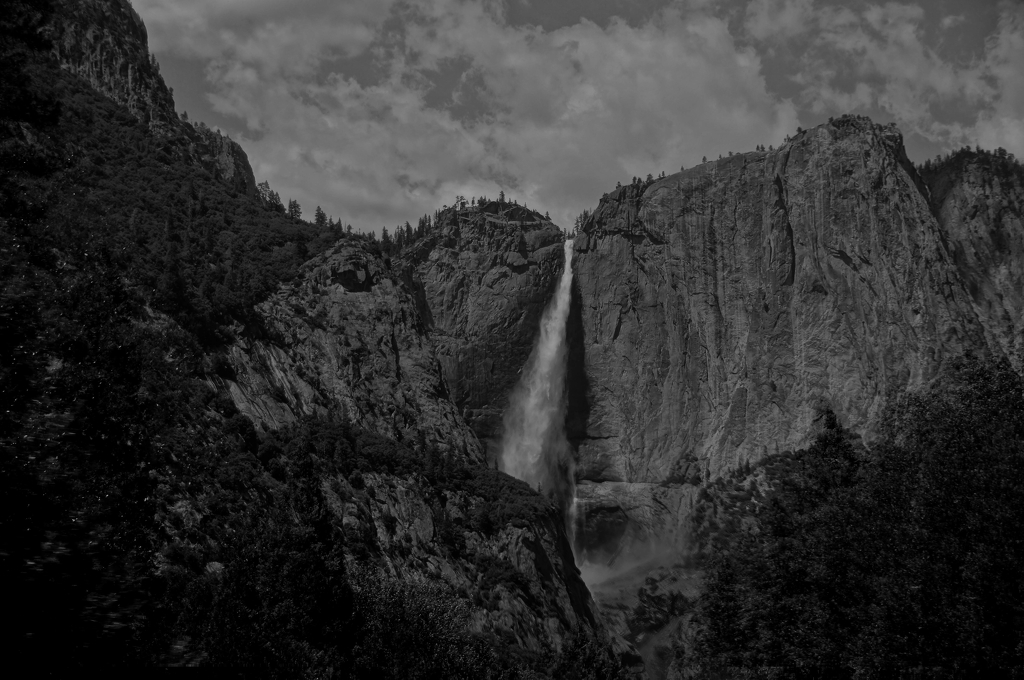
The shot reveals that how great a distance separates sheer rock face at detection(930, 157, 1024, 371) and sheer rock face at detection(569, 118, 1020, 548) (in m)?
0.71

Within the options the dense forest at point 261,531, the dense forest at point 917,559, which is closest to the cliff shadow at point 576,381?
the dense forest at point 261,531

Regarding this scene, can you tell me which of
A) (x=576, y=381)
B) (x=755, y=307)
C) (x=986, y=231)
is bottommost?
(x=576, y=381)

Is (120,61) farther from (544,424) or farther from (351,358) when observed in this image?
(544,424)

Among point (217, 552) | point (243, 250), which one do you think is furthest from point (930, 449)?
point (243, 250)

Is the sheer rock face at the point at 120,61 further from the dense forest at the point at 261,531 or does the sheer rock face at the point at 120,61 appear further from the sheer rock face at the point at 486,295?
the dense forest at the point at 261,531

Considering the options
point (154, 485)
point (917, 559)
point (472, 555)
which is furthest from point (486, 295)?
point (917, 559)

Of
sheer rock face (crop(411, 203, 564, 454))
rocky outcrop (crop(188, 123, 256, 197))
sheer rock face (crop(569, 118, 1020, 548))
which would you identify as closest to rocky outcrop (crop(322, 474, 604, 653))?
sheer rock face (crop(569, 118, 1020, 548))

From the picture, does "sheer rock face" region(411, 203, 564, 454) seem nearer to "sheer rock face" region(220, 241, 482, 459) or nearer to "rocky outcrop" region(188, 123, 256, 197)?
"sheer rock face" region(220, 241, 482, 459)

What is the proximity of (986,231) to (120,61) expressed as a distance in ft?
391

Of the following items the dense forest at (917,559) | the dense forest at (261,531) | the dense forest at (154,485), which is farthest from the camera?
the dense forest at (917,559)

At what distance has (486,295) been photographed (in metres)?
119

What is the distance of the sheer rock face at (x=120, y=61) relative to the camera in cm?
9606

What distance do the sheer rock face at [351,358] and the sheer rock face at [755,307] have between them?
1323 inches

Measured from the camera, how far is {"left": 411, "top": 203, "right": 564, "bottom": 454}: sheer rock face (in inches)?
4432
